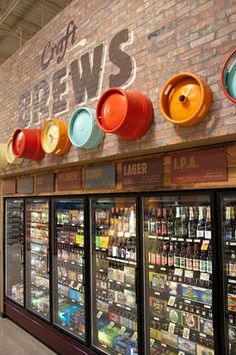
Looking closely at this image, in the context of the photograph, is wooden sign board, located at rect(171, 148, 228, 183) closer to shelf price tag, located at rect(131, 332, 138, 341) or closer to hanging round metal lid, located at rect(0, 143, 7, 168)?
shelf price tag, located at rect(131, 332, 138, 341)

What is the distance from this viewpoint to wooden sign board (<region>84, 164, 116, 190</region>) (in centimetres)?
371

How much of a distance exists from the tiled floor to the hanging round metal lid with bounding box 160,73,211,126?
3676mm

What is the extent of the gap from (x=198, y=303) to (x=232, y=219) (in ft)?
2.95

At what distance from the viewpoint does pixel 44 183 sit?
4.93m

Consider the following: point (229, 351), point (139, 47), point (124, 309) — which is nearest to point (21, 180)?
point (124, 309)

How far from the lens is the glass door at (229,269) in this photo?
107 inches

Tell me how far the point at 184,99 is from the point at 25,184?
360cm

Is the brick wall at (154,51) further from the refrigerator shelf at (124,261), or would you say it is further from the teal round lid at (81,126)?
the refrigerator shelf at (124,261)

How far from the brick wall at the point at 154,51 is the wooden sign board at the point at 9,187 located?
4.42 feet

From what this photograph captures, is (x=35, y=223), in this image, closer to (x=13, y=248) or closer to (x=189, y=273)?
(x=13, y=248)

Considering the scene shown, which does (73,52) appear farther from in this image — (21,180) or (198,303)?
(198,303)

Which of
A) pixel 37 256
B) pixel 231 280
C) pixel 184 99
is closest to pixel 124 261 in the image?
pixel 231 280

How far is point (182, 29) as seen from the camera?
9.00ft

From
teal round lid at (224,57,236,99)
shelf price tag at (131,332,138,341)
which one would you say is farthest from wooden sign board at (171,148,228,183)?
shelf price tag at (131,332,138,341)
